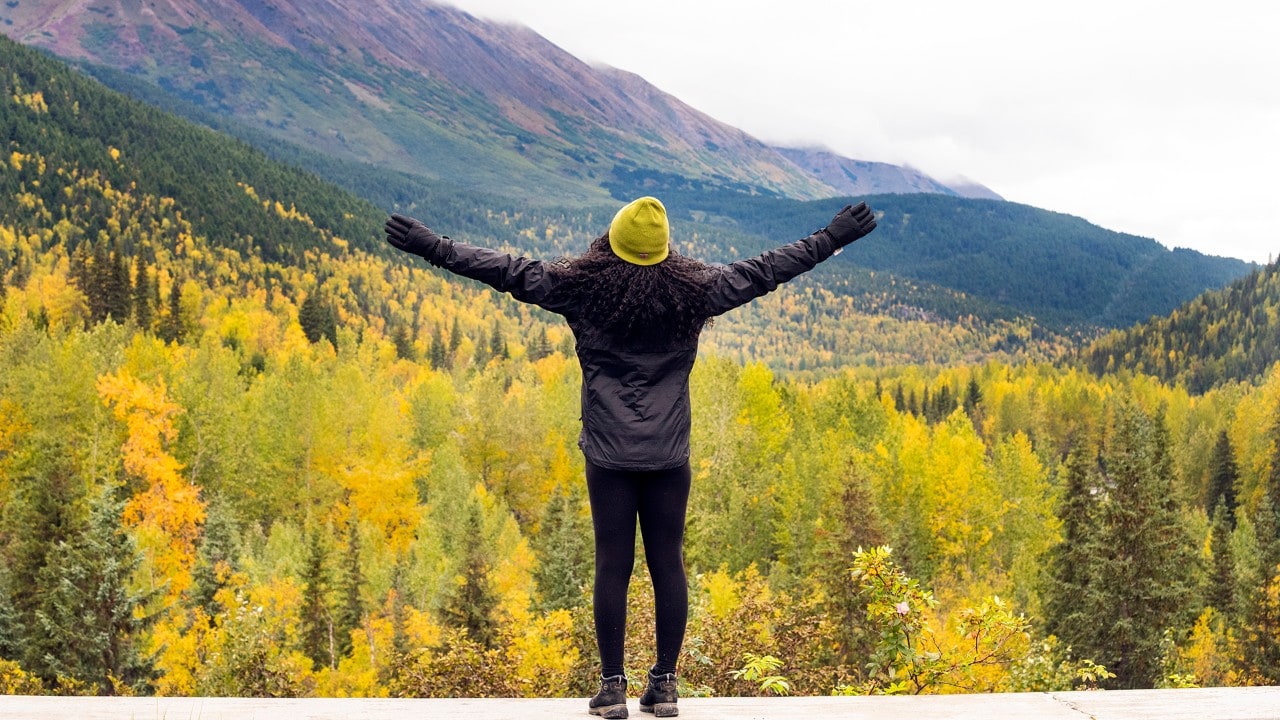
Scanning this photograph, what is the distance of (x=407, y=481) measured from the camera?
51.9 meters

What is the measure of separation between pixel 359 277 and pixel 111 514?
12379cm

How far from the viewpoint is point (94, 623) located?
22.0 meters

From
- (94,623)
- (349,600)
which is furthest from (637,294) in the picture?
(349,600)

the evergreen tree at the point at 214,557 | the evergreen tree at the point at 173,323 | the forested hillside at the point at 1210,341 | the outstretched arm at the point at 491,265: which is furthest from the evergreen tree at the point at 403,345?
the forested hillside at the point at 1210,341

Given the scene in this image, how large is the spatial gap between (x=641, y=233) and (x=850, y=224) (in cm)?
120

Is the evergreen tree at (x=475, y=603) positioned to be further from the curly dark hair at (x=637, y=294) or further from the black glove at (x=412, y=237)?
the curly dark hair at (x=637, y=294)

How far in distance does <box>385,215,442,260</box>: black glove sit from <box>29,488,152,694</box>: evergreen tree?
66.8 ft

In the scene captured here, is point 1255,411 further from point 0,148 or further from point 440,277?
point 0,148

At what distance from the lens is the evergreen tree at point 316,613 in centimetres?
3103

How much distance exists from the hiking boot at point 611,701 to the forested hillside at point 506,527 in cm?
110

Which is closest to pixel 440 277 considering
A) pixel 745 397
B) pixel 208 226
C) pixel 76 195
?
pixel 208 226

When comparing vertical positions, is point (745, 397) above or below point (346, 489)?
above

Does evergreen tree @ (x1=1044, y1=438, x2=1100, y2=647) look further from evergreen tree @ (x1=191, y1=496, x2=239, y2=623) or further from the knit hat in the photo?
the knit hat

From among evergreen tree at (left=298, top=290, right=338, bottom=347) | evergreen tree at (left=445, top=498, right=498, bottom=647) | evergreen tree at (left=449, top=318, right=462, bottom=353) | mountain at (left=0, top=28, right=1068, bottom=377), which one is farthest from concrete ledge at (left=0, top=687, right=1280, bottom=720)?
evergreen tree at (left=449, top=318, right=462, bottom=353)
